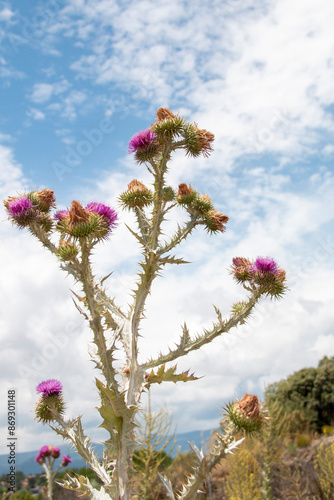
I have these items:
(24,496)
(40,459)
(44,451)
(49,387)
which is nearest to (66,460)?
(40,459)

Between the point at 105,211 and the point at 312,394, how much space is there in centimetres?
2151

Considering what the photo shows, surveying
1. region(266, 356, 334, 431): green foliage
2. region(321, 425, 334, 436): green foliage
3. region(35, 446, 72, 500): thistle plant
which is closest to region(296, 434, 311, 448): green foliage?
region(321, 425, 334, 436): green foliage

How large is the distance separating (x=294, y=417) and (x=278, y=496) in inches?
374

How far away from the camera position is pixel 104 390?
348cm

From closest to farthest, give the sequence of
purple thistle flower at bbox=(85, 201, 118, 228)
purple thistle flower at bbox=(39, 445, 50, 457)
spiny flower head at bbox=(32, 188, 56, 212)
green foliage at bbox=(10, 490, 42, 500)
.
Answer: purple thistle flower at bbox=(85, 201, 118, 228) < spiny flower head at bbox=(32, 188, 56, 212) < purple thistle flower at bbox=(39, 445, 50, 457) < green foliage at bbox=(10, 490, 42, 500)

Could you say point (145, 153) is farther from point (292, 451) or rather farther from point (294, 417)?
point (294, 417)

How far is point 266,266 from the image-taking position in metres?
5.15

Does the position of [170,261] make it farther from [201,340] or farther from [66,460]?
[66,460]

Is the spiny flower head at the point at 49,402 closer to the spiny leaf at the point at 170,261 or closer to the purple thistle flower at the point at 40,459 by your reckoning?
Answer: the spiny leaf at the point at 170,261

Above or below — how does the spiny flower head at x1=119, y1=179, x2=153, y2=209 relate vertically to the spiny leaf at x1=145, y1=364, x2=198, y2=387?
above

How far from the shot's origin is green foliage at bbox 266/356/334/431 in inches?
859

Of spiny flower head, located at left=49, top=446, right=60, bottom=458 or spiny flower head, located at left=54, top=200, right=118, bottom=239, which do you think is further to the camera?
spiny flower head, located at left=49, top=446, right=60, bottom=458

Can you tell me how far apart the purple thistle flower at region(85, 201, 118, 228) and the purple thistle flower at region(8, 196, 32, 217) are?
2.22ft

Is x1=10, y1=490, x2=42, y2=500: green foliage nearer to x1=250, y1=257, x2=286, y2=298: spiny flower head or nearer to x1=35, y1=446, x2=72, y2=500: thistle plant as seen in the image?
x1=35, y1=446, x2=72, y2=500: thistle plant
